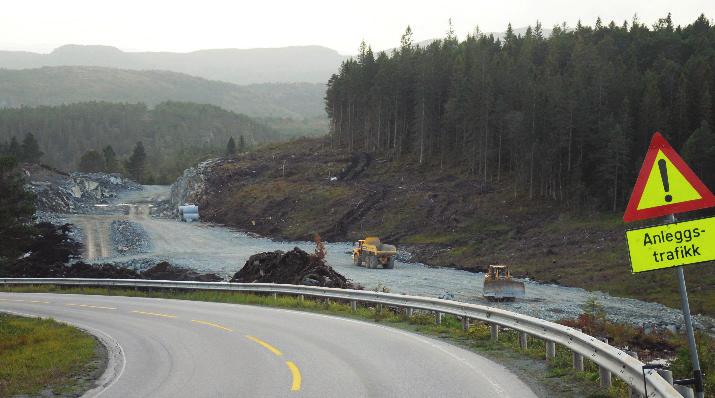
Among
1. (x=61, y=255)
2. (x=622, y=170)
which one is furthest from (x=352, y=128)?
(x=61, y=255)

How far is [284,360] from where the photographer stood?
43.1 ft

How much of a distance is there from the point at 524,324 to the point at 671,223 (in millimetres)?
7361

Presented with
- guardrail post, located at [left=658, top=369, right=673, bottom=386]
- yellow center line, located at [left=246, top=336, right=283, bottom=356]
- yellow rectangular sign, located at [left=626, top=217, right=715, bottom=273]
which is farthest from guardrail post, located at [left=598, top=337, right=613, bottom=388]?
yellow center line, located at [left=246, top=336, right=283, bottom=356]

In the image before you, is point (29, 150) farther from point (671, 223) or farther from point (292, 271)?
point (671, 223)

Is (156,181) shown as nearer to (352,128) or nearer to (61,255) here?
(352,128)

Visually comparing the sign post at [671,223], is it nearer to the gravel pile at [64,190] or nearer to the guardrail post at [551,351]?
the guardrail post at [551,351]

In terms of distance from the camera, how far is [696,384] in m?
7.20

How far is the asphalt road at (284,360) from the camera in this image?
10.5 m

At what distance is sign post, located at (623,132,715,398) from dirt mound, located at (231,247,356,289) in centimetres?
2357

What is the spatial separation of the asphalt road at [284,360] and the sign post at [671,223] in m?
3.39

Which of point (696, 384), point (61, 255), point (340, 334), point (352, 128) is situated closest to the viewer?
point (696, 384)

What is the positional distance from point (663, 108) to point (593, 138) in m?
10.0

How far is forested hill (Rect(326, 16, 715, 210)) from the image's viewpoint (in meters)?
64.0

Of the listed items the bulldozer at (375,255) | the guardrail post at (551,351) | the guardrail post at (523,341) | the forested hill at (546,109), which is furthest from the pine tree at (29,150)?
the guardrail post at (551,351)
